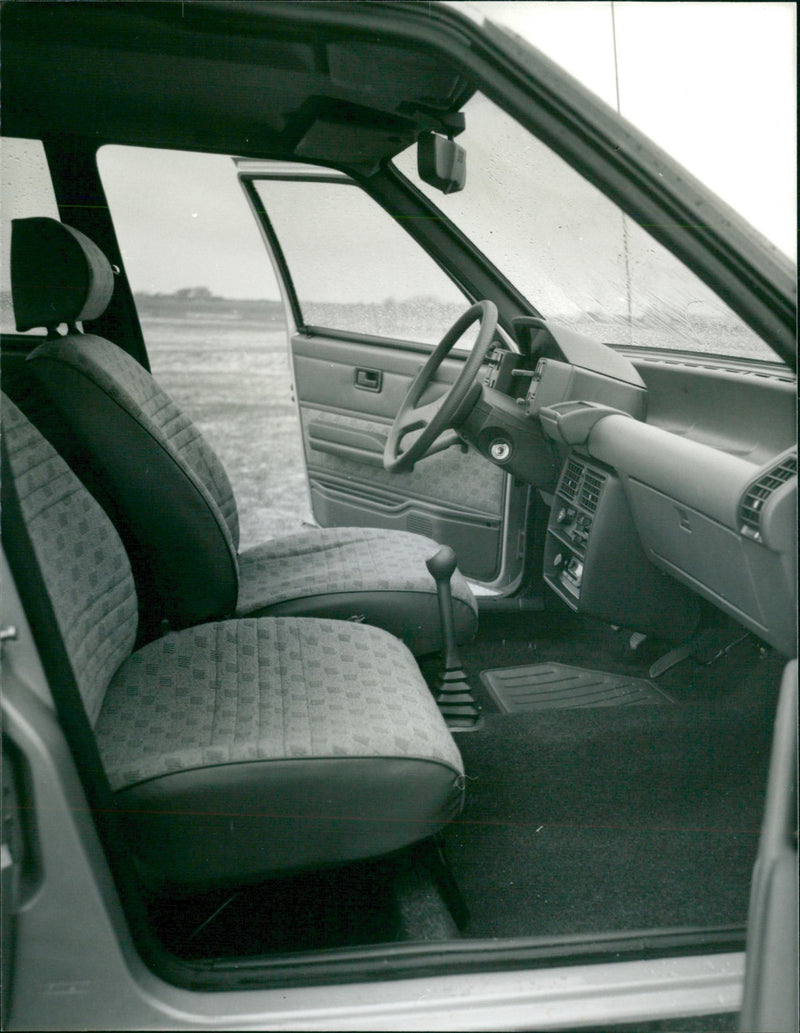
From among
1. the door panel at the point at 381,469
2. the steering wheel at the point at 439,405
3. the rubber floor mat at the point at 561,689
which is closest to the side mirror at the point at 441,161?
the steering wheel at the point at 439,405

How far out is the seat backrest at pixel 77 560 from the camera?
3.98 feet

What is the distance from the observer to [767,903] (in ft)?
2.87

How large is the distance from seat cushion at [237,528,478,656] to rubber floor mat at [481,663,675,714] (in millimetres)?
365

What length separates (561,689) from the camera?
2.25 metres

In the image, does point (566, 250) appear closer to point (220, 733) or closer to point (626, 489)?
point (626, 489)

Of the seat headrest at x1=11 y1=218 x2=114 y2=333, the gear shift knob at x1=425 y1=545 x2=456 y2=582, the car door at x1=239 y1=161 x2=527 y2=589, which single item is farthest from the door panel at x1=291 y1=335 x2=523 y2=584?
the seat headrest at x1=11 y1=218 x2=114 y2=333

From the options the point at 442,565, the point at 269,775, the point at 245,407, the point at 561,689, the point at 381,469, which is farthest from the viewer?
the point at 245,407

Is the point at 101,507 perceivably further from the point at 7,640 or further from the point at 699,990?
the point at 699,990

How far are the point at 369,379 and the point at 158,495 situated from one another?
52.6 inches

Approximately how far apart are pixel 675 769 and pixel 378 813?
3.24 ft

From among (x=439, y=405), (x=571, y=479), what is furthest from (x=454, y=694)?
(x=439, y=405)

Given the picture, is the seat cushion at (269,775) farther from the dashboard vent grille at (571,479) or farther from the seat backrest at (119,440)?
the dashboard vent grille at (571,479)

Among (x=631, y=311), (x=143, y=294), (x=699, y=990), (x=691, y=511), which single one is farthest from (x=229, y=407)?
(x=699, y=990)

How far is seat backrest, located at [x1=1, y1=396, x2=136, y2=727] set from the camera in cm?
121
